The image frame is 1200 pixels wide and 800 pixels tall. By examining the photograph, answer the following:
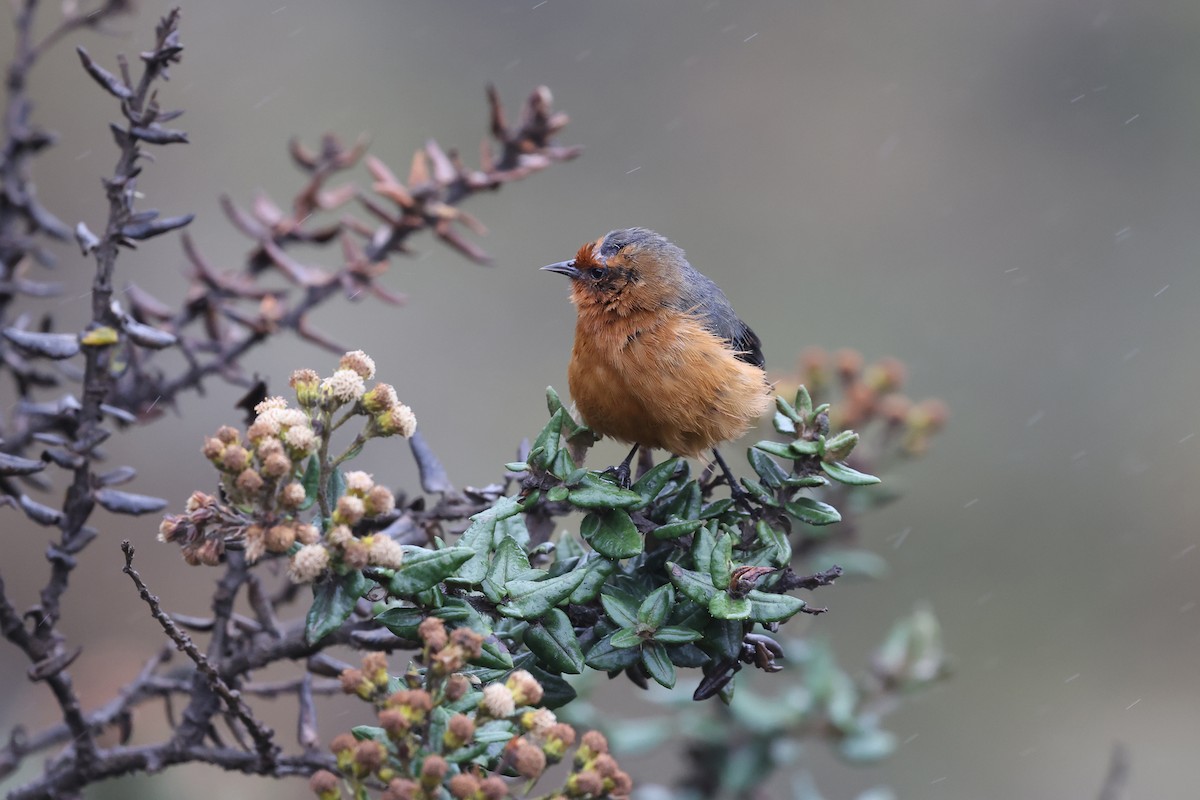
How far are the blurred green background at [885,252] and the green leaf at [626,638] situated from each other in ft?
14.1

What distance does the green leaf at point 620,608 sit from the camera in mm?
2014

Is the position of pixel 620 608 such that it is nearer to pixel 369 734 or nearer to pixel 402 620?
pixel 402 620

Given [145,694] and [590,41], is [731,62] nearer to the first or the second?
[590,41]

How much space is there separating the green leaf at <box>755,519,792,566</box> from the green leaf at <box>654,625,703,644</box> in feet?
0.69

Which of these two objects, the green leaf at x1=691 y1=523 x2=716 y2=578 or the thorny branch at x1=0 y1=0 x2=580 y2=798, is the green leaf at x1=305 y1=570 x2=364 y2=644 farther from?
the green leaf at x1=691 y1=523 x2=716 y2=578

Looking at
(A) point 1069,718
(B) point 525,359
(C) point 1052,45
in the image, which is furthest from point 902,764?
(C) point 1052,45

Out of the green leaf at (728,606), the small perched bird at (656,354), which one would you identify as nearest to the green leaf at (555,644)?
the green leaf at (728,606)

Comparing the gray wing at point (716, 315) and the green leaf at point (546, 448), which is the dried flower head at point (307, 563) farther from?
the gray wing at point (716, 315)

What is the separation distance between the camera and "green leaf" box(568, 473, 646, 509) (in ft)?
6.78

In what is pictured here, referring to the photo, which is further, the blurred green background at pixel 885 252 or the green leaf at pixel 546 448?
the blurred green background at pixel 885 252

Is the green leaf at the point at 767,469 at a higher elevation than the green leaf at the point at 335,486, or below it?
below

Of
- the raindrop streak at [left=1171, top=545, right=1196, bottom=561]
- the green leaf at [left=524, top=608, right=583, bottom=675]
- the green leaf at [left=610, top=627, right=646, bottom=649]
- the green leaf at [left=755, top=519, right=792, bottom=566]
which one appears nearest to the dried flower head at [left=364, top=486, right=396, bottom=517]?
the green leaf at [left=524, top=608, right=583, bottom=675]

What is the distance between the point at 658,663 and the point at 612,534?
0.26m

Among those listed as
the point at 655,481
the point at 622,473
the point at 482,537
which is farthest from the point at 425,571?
the point at 622,473
